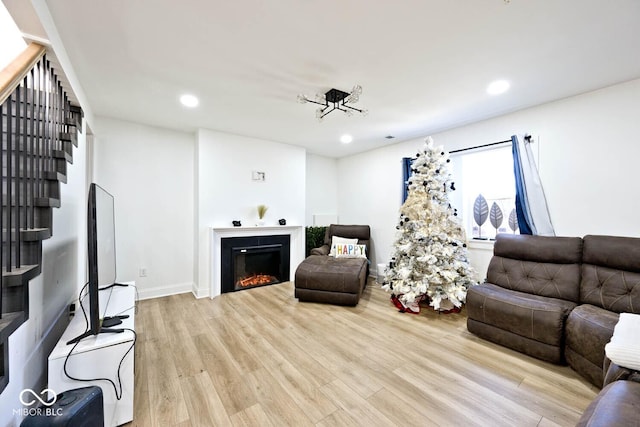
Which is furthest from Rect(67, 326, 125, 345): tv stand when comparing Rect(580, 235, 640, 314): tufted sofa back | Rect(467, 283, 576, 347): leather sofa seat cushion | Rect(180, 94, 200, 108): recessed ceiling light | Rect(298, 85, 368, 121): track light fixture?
Rect(580, 235, 640, 314): tufted sofa back

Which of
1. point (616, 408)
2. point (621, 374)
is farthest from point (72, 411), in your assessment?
point (621, 374)

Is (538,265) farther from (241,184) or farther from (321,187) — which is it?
(241,184)

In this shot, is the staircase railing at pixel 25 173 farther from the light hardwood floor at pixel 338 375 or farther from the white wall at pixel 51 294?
the light hardwood floor at pixel 338 375

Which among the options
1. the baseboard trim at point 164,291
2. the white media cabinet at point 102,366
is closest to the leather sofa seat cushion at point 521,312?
the white media cabinet at point 102,366

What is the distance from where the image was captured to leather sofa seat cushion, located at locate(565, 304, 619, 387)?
175 centimetres

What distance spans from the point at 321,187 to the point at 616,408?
4.79 m

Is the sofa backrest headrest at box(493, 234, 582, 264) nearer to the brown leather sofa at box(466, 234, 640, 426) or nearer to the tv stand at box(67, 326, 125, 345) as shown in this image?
the brown leather sofa at box(466, 234, 640, 426)

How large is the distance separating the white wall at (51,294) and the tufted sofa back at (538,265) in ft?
12.6

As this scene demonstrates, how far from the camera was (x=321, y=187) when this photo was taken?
5465 mm

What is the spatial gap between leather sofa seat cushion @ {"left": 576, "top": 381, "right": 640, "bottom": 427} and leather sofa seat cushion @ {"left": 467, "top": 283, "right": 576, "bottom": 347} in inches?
39.3

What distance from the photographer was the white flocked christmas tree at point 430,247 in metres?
3.11

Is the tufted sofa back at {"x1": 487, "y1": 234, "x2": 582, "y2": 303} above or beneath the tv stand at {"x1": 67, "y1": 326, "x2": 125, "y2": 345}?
above

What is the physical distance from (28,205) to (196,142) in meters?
2.74

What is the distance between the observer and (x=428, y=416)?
1.57m
